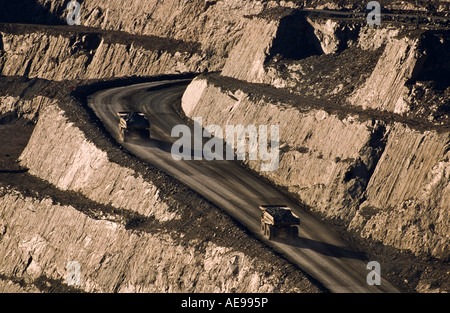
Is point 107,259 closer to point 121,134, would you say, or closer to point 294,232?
point 294,232

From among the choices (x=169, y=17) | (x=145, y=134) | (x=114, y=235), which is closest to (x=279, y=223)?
(x=114, y=235)

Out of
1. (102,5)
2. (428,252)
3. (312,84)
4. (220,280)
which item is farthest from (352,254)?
(102,5)

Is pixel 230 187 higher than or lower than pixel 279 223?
lower

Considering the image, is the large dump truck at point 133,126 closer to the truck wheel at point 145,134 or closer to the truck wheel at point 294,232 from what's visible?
the truck wheel at point 145,134
